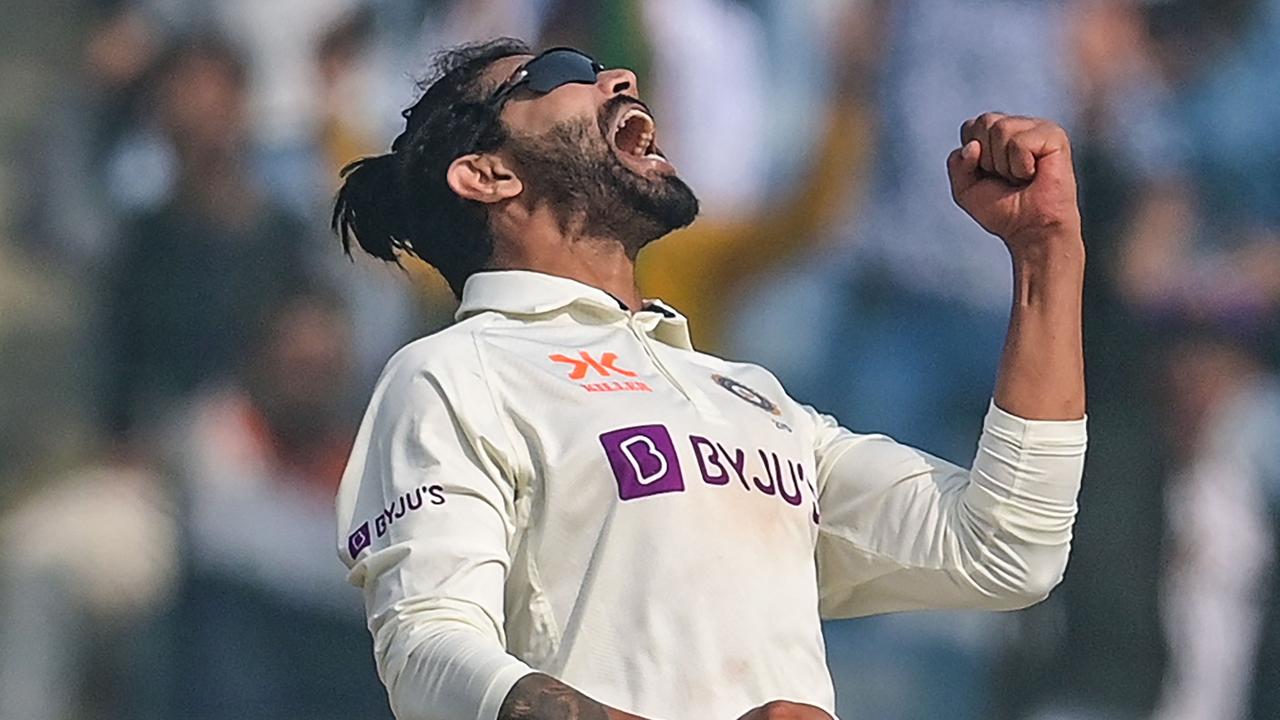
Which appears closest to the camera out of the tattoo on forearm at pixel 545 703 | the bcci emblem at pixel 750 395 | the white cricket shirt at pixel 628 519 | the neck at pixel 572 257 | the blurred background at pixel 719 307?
the tattoo on forearm at pixel 545 703

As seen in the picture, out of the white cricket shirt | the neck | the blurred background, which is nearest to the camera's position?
the white cricket shirt

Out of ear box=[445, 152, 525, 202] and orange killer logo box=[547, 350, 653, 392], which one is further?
ear box=[445, 152, 525, 202]

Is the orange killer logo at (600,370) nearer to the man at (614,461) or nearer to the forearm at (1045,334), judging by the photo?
the man at (614,461)

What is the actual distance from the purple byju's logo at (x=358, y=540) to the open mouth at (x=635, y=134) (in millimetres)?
612

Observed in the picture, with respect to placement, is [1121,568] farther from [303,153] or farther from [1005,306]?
[303,153]

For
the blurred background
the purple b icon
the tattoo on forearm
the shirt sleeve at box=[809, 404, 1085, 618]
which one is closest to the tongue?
the shirt sleeve at box=[809, 404, 1085, 618]

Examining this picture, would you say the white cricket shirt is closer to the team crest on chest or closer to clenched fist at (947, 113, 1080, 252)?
the team crest on chest

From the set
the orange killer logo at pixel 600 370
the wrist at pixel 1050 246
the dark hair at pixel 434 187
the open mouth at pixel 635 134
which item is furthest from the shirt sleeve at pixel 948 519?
the dark hair at pixel 434 187

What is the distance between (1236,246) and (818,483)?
3.88 metres

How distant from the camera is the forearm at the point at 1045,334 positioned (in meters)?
2.72

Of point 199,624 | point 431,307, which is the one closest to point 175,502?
point 199,624

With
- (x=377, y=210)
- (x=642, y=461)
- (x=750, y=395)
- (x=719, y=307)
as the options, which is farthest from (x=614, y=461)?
(x=719, y=307)

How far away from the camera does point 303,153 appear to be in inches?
271

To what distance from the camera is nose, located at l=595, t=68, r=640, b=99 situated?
2947 mm
